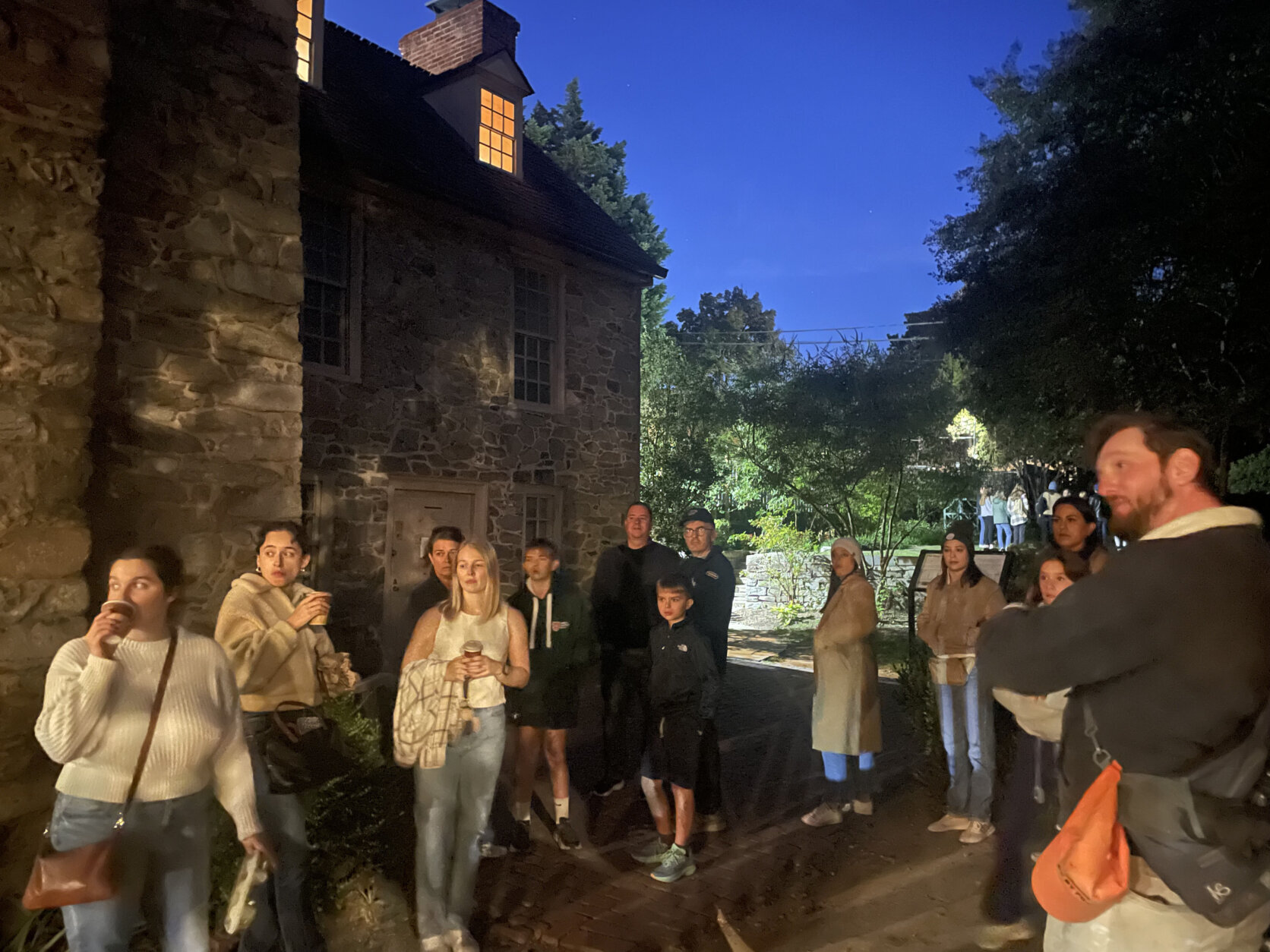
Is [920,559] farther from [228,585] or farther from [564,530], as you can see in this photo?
[228,585]

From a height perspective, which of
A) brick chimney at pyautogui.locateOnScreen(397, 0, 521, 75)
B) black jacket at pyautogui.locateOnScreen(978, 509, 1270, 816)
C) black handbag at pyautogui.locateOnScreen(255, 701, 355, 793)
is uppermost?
brick chimney at pyautogui.locateOnScreen(397, 0, 521, 75)

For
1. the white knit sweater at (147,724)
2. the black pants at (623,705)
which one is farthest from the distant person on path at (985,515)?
the white knit sweater at (147,724)

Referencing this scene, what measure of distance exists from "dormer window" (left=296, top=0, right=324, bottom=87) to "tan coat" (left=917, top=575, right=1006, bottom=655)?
951cm

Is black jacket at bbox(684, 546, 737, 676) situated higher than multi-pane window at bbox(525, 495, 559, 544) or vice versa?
multi-pane window at bbox(525, 495, 559, 544)

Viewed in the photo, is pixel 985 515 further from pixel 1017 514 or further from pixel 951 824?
pixel 951 824

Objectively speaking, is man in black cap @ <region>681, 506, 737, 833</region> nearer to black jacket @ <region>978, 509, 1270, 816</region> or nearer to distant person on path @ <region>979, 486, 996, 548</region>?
black jacket @ <region>978, 509, 1270, 816</region>

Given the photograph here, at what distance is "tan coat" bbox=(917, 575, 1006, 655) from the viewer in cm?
529

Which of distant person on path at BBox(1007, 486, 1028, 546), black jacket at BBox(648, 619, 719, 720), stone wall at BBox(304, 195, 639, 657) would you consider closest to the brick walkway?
black jacket at BBox(648, 619, 719, 720)

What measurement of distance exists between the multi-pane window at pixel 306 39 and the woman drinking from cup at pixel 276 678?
29.6 feet

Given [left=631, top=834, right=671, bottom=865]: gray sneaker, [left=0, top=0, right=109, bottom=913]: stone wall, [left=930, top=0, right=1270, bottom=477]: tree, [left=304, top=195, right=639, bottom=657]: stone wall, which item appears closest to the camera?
[left=0, top=0, right=109, bottom=913]: stone wall

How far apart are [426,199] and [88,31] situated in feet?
22.7

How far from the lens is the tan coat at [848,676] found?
18.3 ft

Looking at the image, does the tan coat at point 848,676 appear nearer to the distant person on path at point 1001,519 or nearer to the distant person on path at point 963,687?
the distant person on path at point 963,687

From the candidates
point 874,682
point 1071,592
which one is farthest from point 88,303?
point 874,682
